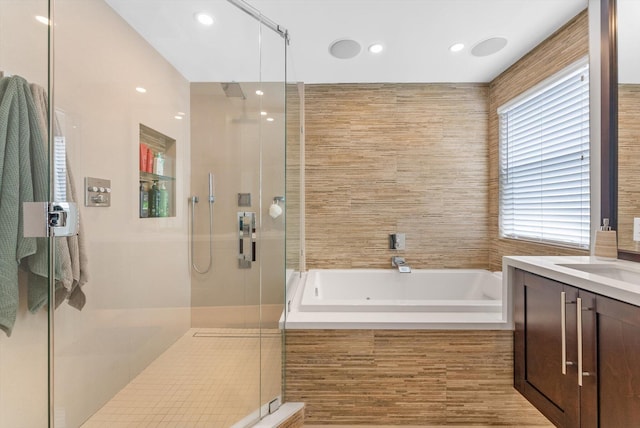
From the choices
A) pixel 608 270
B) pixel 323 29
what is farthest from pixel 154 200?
pixel 608 270

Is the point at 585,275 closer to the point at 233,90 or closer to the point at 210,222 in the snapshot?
the point at 210,222

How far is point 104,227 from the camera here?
1489 mm

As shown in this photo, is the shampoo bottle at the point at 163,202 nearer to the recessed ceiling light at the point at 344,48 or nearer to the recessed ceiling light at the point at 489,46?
the recessed ceiling light at the point at 344,48

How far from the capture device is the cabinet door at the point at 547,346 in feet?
3.68

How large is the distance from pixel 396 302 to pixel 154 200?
1.68 meters

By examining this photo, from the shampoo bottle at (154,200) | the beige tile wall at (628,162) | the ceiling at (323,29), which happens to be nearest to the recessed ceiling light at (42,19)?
the ceiling at (323,29)

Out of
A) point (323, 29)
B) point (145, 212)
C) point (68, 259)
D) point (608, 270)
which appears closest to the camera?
point (68, 259)

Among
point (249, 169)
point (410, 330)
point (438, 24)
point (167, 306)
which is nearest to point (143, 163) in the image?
point (249, 169)

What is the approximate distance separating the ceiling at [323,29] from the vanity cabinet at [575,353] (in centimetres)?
160

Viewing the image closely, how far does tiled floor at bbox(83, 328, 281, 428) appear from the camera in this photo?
1445 mm

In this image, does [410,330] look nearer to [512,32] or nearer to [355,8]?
[355,8]

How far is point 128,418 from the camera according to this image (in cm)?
142

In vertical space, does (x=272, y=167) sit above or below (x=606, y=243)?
A: above

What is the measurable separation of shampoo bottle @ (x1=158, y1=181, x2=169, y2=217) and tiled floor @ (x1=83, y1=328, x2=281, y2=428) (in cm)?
82
